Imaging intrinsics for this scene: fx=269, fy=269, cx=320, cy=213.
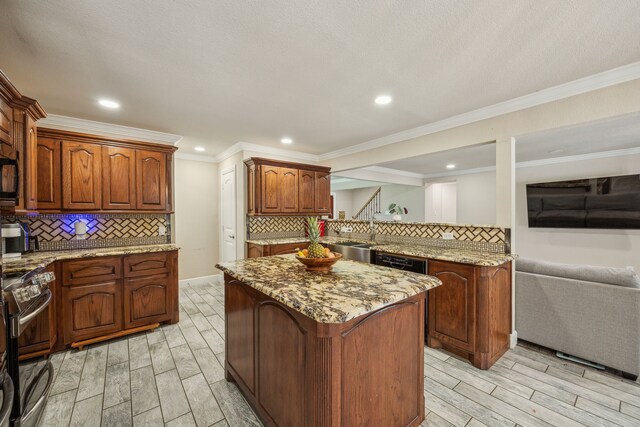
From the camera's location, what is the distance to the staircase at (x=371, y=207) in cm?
923

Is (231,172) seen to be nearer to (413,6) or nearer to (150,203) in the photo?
(150,203)

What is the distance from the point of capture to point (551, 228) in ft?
16.6

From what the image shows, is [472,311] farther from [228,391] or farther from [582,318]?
[228,391]

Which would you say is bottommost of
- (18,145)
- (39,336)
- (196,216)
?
(39,336)

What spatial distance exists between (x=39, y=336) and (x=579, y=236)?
7.57 metres

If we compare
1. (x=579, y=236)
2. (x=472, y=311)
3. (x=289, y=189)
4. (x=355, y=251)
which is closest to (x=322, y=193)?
(x=289, y=189)

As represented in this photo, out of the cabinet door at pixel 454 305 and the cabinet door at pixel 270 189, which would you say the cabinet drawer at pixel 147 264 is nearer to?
the cabinet door at pixel 270 189

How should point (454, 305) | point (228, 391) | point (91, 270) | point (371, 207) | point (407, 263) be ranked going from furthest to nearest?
1. point (371, 207)
2. point (407, 263)
3. point (91, 270)
4. point (454, 305)
5. point (228, 391)

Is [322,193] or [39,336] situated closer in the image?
[39,336]

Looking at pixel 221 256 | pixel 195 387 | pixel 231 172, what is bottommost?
pixel 195 387

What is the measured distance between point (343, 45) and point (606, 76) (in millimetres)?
2174

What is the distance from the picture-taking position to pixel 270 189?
4332 millimetres

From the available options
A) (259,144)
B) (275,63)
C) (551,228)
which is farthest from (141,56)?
(551,228)

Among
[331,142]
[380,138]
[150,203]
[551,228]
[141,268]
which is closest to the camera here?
[141,268]
